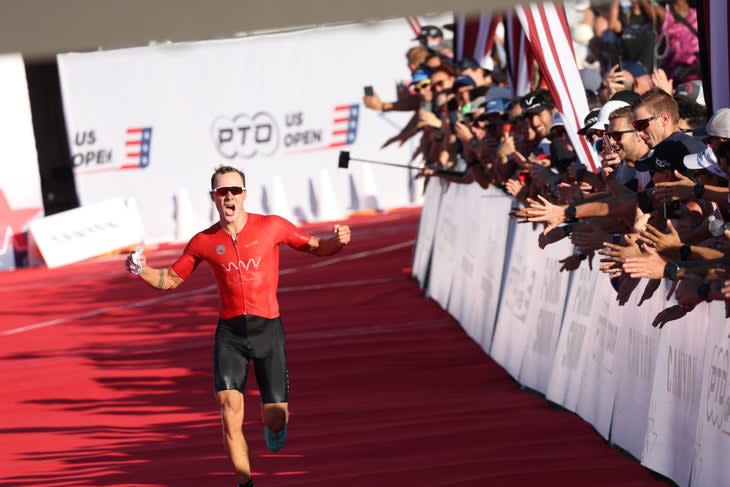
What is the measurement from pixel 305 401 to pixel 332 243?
3385mm

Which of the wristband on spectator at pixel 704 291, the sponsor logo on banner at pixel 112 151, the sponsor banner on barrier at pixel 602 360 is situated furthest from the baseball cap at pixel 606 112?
the sponsor logo on banner at pixel 112 151

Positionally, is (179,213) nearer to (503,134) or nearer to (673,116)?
(503,134)

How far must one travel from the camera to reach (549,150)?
11039mm

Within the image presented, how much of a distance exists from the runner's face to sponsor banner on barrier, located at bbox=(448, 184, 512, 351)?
4.38m

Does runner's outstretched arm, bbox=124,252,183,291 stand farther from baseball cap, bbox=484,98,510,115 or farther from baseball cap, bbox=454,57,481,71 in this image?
baseball cap, bbox=454,57,481,71

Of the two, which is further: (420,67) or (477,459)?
(420,67)

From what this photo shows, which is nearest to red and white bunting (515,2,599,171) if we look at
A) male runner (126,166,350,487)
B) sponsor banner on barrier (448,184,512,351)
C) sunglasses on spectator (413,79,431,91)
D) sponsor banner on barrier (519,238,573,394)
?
Answer: sponsor banner on barrier (519,238,573,394)

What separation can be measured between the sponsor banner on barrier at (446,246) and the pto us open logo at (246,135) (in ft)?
31.6

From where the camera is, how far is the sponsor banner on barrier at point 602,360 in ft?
29.0

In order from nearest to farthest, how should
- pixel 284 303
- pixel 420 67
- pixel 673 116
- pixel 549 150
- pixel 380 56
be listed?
pixel 673 116 < pixel 549 150 < pixel 420 67 < pixel 284 303 < pixel 380 56

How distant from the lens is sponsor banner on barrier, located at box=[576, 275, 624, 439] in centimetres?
884

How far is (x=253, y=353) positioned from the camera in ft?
28.7

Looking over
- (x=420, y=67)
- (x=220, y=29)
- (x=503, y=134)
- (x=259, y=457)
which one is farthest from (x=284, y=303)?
(x=220, y=29)

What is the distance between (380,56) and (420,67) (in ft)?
35.2
